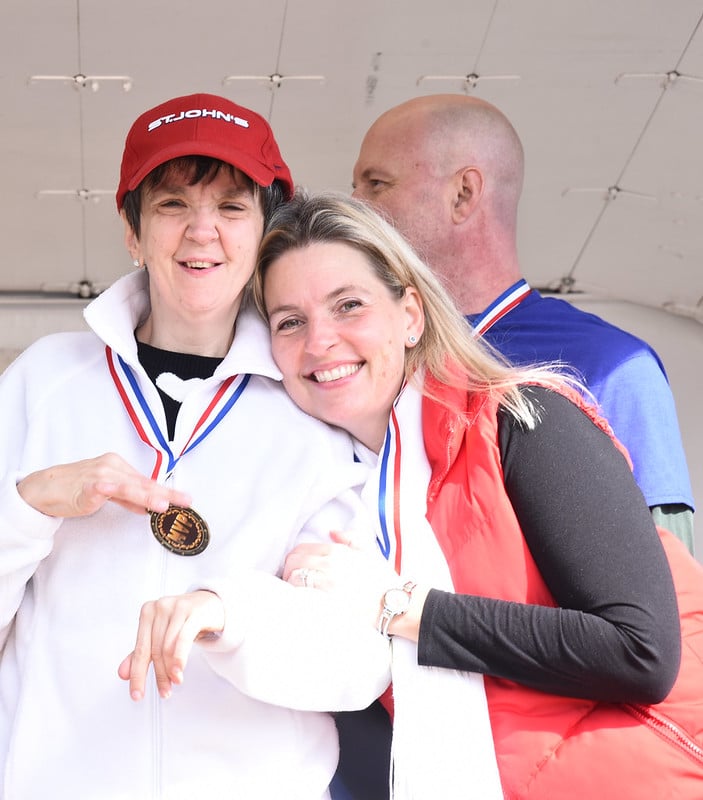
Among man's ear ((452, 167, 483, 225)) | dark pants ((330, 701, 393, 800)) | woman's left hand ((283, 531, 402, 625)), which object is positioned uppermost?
woman's left hand ((283, 531, 402, 625))

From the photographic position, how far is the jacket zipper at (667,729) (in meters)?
1.78

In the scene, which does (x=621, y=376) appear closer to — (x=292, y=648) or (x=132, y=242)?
(x=132, y=242)

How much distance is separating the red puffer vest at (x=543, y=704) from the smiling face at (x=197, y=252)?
50 cm

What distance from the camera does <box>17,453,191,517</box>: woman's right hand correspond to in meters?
1.78

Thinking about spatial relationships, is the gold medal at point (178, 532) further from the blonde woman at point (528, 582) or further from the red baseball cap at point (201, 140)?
the red baseball cap at point (201, 140)

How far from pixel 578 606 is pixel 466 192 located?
180cm

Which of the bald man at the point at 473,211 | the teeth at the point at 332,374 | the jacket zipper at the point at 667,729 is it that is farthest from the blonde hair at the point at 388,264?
the jacket zipper at the point at 667,729

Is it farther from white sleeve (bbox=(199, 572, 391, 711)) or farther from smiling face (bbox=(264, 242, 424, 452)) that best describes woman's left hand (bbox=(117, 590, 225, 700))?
smiling face (bbox=(264, 242, 424, 452))

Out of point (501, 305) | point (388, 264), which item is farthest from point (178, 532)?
point (501, 305)

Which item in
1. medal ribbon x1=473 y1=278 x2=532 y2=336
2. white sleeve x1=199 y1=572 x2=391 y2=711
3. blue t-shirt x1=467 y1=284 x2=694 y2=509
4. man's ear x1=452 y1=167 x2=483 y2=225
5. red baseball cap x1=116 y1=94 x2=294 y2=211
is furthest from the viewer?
man's ear x1=452 y1=167 x2=483 y2=225

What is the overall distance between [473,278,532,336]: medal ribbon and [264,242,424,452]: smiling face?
75cm

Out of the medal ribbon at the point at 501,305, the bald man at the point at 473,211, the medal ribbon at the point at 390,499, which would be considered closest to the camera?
the medal ribbon at the point at 390,499

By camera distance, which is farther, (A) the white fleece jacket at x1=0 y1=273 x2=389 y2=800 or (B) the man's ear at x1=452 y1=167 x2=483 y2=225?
(B) the man's ear at x1=452 y1=167 x2=483 y2=225

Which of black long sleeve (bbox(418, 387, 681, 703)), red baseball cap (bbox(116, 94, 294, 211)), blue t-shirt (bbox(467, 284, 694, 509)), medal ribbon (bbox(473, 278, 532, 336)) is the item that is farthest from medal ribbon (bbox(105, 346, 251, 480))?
medal ribbon (bbox(473, 278, 532, 336))
